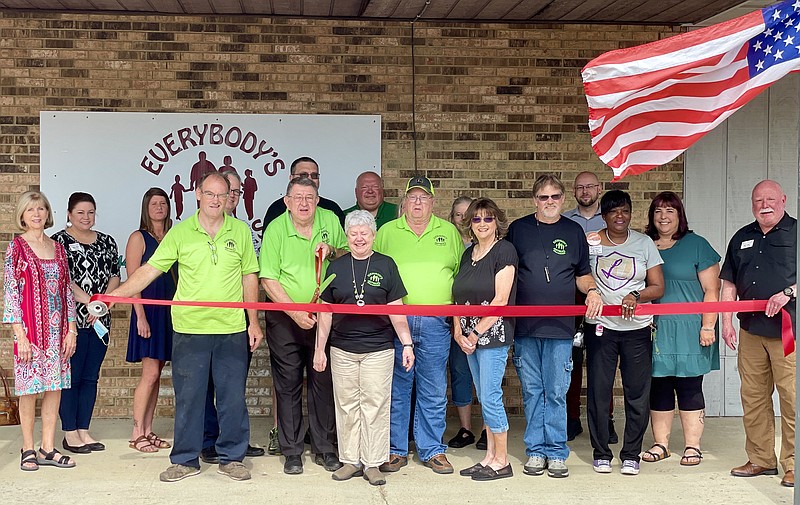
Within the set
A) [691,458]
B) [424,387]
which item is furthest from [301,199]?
[691,458]

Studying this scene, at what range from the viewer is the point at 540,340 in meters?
5.77

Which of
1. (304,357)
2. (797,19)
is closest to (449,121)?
(304,357)

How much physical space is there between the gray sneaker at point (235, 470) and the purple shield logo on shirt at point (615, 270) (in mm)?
2550

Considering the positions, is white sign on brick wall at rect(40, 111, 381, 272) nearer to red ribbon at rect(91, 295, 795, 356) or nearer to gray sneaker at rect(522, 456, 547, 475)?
red ribbon at rect(91, 295, 795, 356)

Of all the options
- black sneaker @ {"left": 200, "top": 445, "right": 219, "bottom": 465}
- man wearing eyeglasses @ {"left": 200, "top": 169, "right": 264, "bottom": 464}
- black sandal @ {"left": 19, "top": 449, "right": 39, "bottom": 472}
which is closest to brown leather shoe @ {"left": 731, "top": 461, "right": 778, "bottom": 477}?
man wearing eyeglasses @ {"left": 200, "top": 169, "right": 264, "bottom": 464}

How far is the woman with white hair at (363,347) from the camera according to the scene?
554cm

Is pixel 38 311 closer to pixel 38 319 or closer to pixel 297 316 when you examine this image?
pixel 38 319

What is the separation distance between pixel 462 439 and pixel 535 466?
33.6 inches

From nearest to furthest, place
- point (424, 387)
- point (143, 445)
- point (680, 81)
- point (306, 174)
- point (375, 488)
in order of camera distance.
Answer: point (680, 81) → point (375, 488) → point (424, 387) → point (306, 174) → point (143, 445)

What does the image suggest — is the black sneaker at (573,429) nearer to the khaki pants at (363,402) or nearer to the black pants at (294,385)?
the khaki pants at (363,402)

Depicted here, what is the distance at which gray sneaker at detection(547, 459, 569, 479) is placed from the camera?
5.70 metres

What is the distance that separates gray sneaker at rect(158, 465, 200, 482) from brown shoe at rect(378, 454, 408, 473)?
1.18 m

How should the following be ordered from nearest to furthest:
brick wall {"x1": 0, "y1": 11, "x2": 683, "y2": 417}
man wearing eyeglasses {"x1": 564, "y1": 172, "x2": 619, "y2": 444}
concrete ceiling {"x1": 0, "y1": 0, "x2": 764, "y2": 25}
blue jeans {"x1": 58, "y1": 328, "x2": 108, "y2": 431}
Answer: blue jeans {"x1": 58, "y1": 328, "x2": 108, "y2": 431} → man wearing eyeglasses {"x1": 564, "y1": 172, "x2": 619, "y2": 444} → concrete ceiling {"x1": 0, "y1": 0, "x2": 764, "y2": 25} → brick wall {"x1": 0, "y1": 11, "x2": 683, "y2": 417}

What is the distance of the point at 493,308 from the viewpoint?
218 inches
